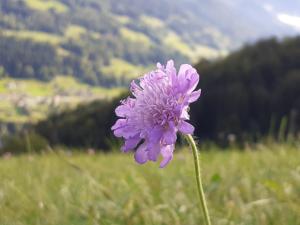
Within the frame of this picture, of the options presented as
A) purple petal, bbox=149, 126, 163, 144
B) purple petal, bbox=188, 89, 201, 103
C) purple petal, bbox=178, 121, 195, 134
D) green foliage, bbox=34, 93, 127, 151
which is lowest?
green foliage, bbox=34, 93, 127, 151

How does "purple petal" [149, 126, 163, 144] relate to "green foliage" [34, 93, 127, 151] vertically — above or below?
above

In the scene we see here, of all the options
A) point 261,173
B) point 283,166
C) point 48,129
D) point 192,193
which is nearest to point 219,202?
point 192,193

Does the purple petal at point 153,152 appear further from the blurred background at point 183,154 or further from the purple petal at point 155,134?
the blurred background at point 183,154

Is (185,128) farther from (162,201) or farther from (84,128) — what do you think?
(84,128)

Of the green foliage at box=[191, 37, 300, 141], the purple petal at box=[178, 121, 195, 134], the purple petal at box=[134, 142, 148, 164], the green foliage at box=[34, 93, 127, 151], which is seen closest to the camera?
the purple petal at box=[178, 121, 195, 134]

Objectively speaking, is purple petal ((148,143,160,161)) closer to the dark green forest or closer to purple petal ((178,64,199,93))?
purple petal ((178,64,199,93))

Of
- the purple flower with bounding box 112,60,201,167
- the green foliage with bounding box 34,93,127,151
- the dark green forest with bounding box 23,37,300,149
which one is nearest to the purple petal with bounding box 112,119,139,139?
the purple flower with bounding box 112,60,201,167

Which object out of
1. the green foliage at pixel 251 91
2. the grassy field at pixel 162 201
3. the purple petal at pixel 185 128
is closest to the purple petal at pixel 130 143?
the purple petal at pixel 185 128
